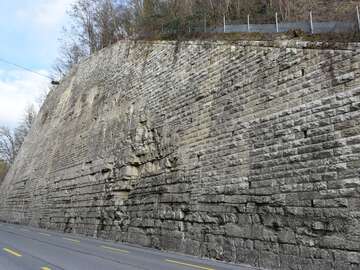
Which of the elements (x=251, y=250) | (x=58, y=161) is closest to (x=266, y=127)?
(x=251, y=250)

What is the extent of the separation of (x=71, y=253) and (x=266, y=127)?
20.2ft

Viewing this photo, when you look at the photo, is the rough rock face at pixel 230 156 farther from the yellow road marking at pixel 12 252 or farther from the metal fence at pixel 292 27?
the yellow road marking at pixel 12 252

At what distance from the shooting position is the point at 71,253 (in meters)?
10.7

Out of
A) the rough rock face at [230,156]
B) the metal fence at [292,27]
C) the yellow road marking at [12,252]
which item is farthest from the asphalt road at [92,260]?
the metal fence at [292,27]

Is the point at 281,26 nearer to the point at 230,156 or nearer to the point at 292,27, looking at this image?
the point at 292,27

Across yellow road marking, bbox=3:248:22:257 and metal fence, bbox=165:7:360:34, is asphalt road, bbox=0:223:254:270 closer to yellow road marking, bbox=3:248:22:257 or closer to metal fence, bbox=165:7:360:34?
yellow road marking, bbox=3:248:22:257

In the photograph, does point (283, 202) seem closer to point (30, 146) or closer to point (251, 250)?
point (251, 250)

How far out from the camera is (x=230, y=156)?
10.9m

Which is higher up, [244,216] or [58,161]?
[58,161]

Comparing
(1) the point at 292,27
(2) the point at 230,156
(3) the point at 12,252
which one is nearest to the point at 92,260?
(3) the point at 12,252

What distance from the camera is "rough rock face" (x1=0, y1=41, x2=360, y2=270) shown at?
8.14 meters

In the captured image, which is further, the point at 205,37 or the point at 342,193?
the point at 205,37

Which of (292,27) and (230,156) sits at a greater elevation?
(292,27)

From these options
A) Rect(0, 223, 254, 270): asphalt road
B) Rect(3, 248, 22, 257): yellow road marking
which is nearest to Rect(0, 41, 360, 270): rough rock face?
Rect(0, 223, 254, 270): asphalt road
